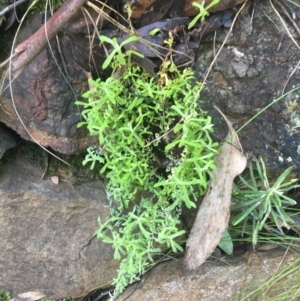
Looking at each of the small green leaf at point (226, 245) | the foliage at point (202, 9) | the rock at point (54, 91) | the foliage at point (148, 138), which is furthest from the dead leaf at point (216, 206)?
the rock at point (54, 91)

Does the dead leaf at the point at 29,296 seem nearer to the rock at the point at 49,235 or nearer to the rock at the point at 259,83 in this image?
the rock at the point at 49,235

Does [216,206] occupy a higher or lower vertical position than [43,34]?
lower

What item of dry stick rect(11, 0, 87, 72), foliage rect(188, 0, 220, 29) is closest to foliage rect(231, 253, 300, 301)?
foliage rect(188, 0, 220, 29)

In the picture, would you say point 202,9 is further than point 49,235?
No

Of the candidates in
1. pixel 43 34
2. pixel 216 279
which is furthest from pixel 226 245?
pixel 43 34

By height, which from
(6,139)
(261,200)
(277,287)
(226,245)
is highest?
(6,139)

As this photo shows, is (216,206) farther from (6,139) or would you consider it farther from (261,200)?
(6,139)

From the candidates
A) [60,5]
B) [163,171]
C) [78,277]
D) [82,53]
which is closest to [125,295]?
[78,277]
